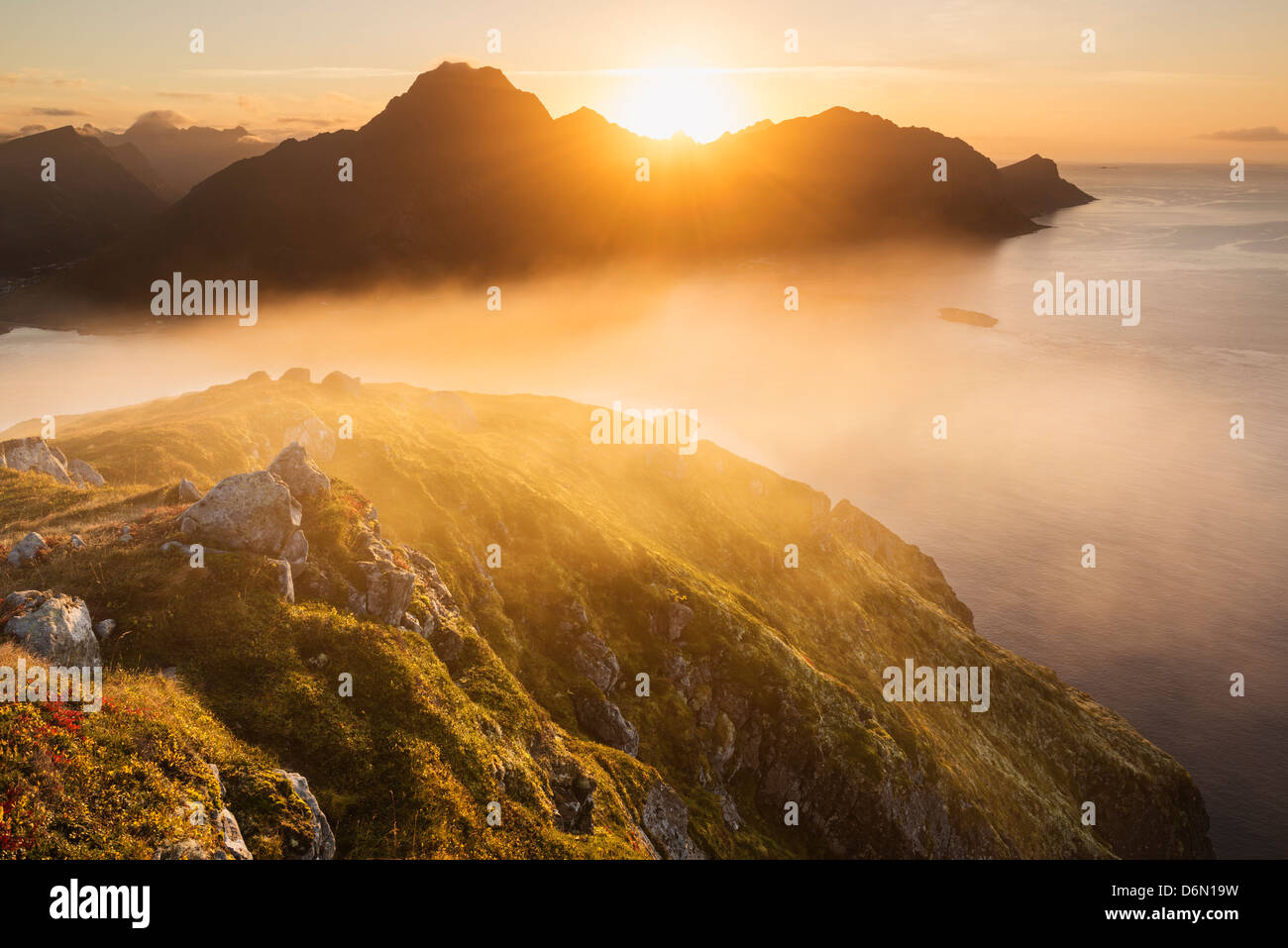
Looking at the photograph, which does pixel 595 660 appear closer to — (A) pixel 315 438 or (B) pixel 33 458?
(A) pixel 315 438

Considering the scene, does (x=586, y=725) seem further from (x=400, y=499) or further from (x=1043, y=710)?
(x=1043, y=710)

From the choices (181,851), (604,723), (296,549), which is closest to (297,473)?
(296,549)

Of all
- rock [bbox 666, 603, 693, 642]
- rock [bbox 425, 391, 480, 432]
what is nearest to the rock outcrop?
rock [bbox 666, 603, 693, 642]

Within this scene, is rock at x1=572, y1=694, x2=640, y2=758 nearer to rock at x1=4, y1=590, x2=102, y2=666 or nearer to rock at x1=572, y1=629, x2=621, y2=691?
rock at x1=572, y1=629, x2=621, y2=691

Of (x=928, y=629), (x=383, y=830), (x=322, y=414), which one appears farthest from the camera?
(x=928, y=629)

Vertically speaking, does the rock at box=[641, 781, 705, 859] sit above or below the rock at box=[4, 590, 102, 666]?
below
